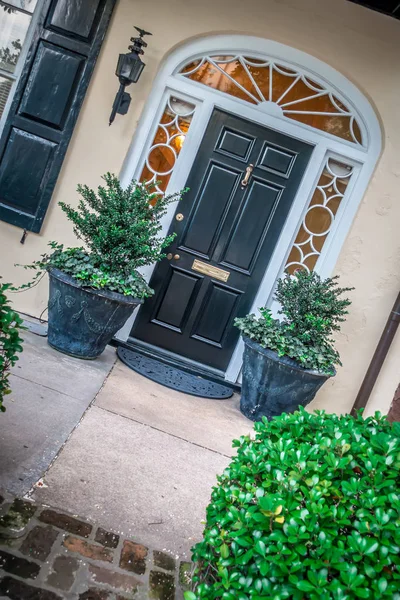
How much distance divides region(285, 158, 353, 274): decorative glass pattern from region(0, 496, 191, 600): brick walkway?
3730 millimetres

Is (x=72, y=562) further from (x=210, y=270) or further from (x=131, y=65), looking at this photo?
(x=131, y=65)

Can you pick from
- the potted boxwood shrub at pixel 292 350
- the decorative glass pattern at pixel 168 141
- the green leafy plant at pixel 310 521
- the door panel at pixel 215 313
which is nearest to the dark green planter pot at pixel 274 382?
the potted boxwood shrub at pixel 292 350

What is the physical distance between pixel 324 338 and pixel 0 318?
3334mm

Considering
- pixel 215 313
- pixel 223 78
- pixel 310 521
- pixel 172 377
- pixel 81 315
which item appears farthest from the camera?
pixel 215 313

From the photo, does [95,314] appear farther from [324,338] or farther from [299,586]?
[299,586]

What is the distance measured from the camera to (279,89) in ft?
18.0

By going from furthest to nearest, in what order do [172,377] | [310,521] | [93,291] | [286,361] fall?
[172,377]
[286,361]
[93,291]
[310,521]

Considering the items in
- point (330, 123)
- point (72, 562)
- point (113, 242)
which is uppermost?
point (330, 123)

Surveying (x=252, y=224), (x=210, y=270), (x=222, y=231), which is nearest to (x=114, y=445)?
(x=210, y=270)

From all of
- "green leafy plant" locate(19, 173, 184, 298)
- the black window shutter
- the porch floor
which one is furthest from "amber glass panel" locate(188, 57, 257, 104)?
the porch floor

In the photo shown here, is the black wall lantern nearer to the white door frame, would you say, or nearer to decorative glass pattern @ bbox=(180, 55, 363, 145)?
the white door frame

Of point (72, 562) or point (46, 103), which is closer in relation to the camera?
point (72, 562)

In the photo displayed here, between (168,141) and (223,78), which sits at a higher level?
(223,78)

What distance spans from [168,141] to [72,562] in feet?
13.7
